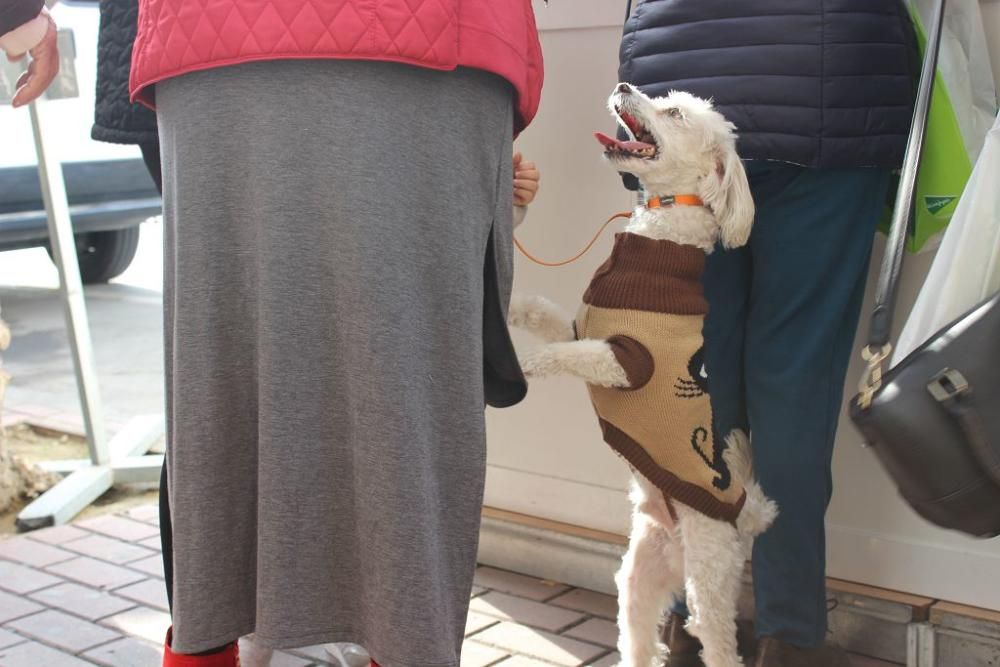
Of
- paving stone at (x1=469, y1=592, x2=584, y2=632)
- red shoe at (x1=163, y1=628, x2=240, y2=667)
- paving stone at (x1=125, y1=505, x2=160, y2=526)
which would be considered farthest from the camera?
paving stone at (x1=125, y1=505, x2=160, y2=526)

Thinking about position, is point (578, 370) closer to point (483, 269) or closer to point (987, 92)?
point (483, 269)

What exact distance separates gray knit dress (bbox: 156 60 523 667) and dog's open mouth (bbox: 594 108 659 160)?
21.9 inches

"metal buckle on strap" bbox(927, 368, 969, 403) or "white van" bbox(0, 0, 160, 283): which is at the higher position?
"metal buckle on strap" bbox(927, 368, 969, 403)

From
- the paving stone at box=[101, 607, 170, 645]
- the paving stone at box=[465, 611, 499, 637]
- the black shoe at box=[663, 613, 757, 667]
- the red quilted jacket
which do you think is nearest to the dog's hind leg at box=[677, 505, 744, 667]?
the black shoe at box=[663, 613, 757, 667]

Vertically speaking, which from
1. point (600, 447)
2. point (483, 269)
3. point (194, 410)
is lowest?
point (600, 447)

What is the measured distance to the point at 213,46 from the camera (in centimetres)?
166

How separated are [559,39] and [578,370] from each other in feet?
4.12

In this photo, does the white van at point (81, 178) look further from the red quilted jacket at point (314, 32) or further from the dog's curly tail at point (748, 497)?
the dog's curly tail at point (748, 497)

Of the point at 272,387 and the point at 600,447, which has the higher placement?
the point at 272,387

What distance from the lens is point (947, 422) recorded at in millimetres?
1720

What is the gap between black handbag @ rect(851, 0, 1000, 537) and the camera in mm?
1703

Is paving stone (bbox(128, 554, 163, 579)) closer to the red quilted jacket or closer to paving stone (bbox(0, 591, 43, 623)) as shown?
paving stone (bbox(0, 591, 43, 623))

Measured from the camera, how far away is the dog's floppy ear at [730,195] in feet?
→ 7.57

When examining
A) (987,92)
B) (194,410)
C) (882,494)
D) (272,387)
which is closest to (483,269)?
(272,387)
